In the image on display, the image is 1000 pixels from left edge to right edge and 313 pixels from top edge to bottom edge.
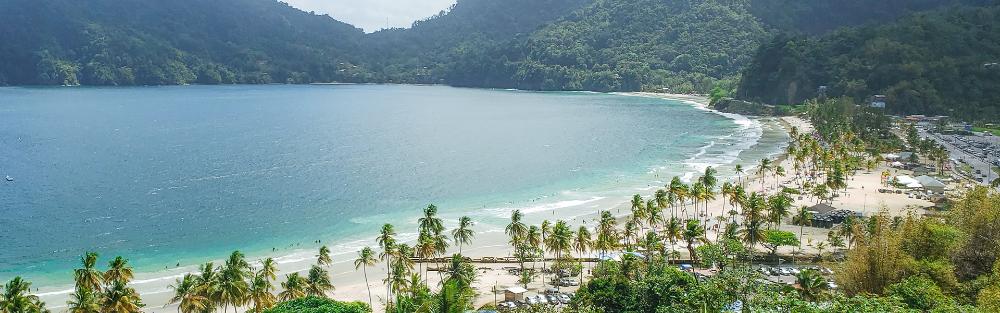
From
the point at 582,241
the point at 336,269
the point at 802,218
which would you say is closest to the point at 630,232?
the point at 582,241

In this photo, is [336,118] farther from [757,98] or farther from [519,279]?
[519,279]

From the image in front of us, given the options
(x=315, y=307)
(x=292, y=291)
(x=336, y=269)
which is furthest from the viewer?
(x=336, y=269)

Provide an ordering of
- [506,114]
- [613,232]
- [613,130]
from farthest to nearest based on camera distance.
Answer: [506,114] < [613,130] < [613,232]

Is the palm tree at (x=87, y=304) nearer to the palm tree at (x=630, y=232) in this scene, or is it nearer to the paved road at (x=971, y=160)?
the palm tree at (x=630, y=232)

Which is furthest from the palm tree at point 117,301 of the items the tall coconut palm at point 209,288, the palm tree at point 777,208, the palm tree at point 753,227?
the palm tree at point 777,208

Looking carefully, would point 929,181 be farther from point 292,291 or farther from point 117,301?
point 117,301

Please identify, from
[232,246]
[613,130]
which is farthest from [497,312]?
[613,130]
